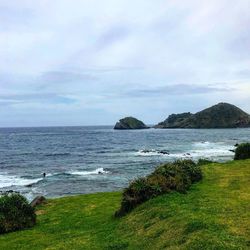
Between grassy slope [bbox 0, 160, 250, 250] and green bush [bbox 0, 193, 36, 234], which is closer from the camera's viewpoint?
grassy slope [bbox 0, 160, 250, 250]

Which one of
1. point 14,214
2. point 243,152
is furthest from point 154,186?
point 243,152

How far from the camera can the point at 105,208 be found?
2692 centimetres

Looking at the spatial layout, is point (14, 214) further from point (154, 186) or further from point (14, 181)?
point (14, 181)

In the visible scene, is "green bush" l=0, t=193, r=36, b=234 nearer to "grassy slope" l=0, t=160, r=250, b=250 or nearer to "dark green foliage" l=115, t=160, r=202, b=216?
"grassy slope" l=0, t=160, r=250, b=250

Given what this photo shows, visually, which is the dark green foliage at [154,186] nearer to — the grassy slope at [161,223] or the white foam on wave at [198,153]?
the grassy slope at [161,223]

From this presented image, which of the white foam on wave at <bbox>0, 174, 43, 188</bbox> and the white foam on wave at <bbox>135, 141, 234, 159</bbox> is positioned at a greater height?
the white foam on wave at <bbox>135, 141, 234, 159</bbox>

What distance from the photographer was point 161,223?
18125mm

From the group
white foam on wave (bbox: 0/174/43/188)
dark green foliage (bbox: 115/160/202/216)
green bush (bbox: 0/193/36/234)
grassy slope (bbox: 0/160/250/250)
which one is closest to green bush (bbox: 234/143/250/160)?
grassy slope (bbox: 0/160/250/250)

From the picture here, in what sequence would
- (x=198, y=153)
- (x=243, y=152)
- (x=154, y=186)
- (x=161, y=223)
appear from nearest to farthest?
(x=161, y=223) → (x=154, y=186) → (x=243, y=152) → (x=198, y=153)

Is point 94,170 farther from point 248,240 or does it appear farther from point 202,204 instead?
point 248,240

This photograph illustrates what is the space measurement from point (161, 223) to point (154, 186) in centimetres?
560

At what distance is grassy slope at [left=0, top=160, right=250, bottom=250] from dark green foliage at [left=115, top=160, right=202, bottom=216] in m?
0.77

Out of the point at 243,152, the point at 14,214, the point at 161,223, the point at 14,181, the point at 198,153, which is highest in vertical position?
the point at 243,152

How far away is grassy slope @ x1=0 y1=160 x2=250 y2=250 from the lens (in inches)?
596
